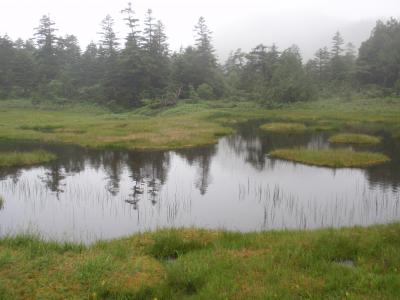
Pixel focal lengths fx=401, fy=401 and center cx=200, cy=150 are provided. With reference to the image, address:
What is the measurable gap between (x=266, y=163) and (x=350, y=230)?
58.1 ft

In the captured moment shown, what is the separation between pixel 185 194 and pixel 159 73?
2658 inches

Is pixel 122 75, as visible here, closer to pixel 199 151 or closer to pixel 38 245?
pixel 199 151

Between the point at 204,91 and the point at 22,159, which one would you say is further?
the point at 204,91

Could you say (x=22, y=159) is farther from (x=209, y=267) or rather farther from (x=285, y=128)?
(x=285, y=128)

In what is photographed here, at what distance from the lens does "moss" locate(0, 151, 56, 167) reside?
3117 centimetres

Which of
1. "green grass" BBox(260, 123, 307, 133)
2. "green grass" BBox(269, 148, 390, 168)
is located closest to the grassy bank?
"green grass" BBox(260, 123, 307, 133)

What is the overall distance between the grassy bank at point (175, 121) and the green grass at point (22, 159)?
693cm

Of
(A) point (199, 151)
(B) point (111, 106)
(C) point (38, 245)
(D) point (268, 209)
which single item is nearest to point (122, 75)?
(B) point (111, 106)

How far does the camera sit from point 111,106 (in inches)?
3155

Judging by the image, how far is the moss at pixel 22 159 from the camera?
31172 millimetres

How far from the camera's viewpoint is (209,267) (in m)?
10.7

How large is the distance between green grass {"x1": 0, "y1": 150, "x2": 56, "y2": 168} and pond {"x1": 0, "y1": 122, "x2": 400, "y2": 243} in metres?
1.31

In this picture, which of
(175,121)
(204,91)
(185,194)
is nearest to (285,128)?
(175,121)

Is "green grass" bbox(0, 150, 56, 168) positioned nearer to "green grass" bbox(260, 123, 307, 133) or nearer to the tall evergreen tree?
"green grass" bbox(260, 123, 307, 133)
